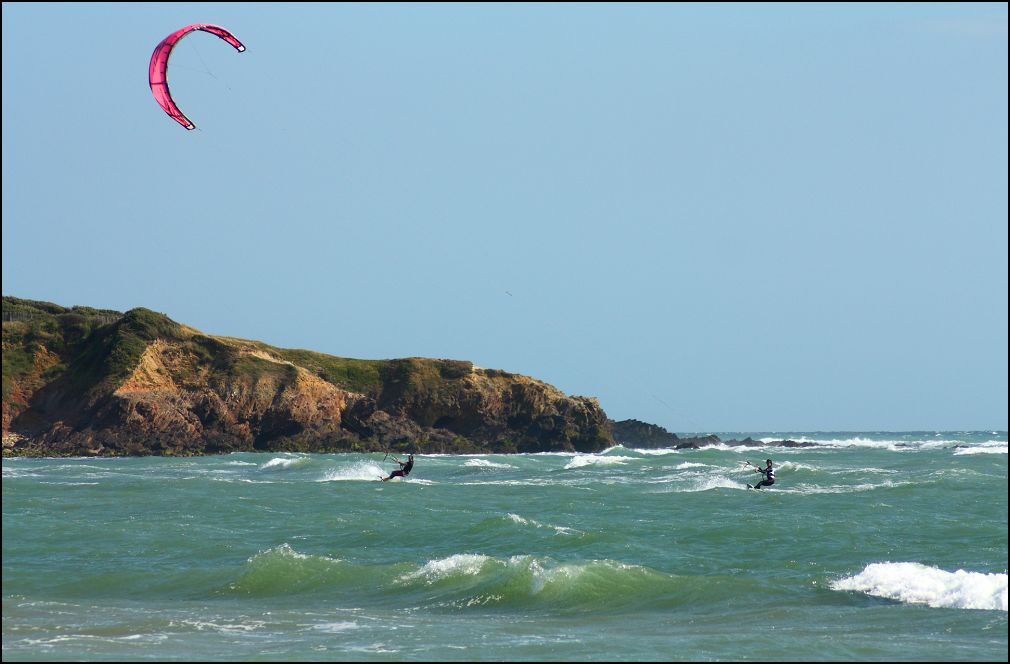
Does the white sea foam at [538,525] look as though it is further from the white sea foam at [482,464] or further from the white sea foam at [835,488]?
the white sea foam at [482,464]

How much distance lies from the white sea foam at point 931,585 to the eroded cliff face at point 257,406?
39.0 meters

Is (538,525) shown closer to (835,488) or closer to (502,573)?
(502,573)

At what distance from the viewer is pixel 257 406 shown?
53031 millimetres

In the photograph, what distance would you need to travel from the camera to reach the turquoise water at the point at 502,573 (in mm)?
11750

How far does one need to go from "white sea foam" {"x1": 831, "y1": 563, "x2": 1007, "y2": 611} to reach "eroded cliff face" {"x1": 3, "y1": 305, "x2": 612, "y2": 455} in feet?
128

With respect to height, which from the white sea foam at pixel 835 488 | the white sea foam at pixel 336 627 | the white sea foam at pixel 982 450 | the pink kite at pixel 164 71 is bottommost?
the white sea foam at pixel 336 627

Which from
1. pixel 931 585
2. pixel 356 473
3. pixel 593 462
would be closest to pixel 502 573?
pixel 931 585

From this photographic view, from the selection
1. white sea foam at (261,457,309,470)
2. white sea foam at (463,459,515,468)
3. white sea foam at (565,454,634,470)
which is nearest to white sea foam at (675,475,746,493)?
white sea foam at (565,454,634,470)

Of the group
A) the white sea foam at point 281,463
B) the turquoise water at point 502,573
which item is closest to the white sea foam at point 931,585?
the turquoise water at point 502,573

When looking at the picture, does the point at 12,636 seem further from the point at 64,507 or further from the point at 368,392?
the point at 368,392

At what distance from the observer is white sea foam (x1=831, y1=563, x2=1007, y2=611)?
13.8 m

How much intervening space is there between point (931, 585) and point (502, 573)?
554cm

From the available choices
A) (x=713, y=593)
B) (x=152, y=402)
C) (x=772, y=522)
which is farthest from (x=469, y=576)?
(x=152, y=402)

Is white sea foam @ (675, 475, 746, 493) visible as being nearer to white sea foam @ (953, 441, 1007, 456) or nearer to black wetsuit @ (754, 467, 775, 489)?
black wetsuit @ (754, 467, 775, 489)
